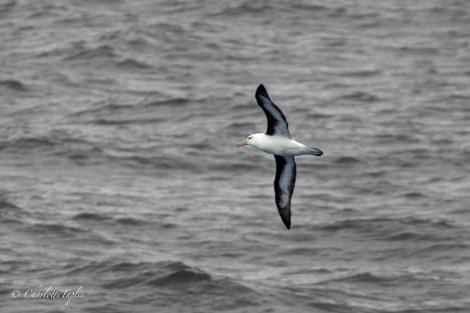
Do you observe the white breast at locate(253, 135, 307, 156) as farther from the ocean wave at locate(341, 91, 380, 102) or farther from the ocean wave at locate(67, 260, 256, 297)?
the ocean wave at locate(341, 91, 380, 102)

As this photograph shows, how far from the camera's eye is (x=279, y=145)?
17203mm

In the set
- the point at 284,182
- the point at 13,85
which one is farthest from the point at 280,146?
the point at 13,85

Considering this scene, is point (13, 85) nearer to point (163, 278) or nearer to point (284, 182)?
point (163, 278)

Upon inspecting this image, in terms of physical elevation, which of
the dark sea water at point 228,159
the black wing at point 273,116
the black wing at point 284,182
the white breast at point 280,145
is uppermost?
the black wing at point 273,116

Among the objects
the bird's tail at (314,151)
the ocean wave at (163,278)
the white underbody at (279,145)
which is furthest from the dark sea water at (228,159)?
the bird's tail at (314,151)

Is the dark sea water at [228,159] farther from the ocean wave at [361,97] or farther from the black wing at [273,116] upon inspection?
the black wing at [273,116]

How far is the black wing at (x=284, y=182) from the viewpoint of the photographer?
59.6 ft

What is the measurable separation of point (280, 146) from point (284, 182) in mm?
1330

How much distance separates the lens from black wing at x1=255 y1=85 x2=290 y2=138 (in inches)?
640

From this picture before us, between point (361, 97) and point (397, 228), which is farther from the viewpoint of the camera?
point (361, 97)

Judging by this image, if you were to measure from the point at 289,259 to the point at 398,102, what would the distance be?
12540mm

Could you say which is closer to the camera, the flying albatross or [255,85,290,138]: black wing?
[255,85,290,138]: black wing
